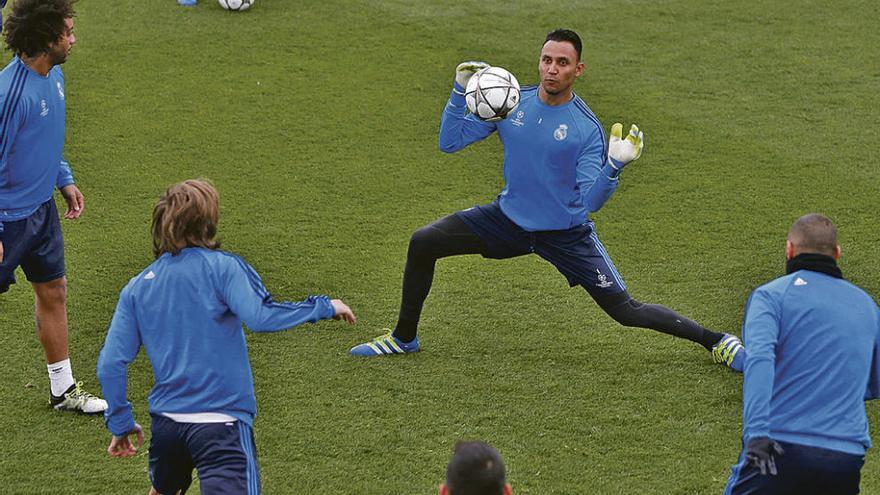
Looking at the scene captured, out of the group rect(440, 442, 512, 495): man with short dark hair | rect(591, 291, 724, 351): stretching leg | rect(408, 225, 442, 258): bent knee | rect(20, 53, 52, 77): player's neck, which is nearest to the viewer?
rect(440, 442, 512, 495): man with short dark hair

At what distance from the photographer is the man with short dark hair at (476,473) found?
409cm

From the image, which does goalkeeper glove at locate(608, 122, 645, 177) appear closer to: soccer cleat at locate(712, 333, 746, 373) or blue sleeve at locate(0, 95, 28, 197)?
soccer cleat at locate(712, 333, 746, 373)

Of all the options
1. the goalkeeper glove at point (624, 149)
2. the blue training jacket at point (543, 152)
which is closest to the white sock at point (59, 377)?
the blue training jacket at point (543, 152)

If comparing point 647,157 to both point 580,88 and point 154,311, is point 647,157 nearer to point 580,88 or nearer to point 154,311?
point 580,88

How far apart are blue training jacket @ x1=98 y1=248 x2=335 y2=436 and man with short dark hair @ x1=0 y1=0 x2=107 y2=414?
5.56 feet

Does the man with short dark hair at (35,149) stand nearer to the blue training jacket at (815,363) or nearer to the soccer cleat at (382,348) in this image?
the soccer cleat at (382,348)

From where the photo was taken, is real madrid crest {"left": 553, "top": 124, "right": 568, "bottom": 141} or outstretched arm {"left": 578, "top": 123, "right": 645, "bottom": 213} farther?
real madrid crest {"left": 553, "top": 124, "right": 568, "bottom": 141}

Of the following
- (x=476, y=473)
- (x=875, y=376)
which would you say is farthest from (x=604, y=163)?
(x=476, y=473)

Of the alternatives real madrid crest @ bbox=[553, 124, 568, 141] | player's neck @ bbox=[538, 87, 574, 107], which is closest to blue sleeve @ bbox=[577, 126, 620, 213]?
real madrid crest @ bbox=[553, 124, 568, 141]

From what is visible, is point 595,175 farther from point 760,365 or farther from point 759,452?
point 759,452

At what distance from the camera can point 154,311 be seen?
5141mm

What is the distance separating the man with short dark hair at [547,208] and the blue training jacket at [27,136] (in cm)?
222

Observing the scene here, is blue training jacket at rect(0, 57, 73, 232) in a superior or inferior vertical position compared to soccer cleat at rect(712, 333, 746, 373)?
superior

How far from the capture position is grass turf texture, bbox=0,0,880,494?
686 cm
